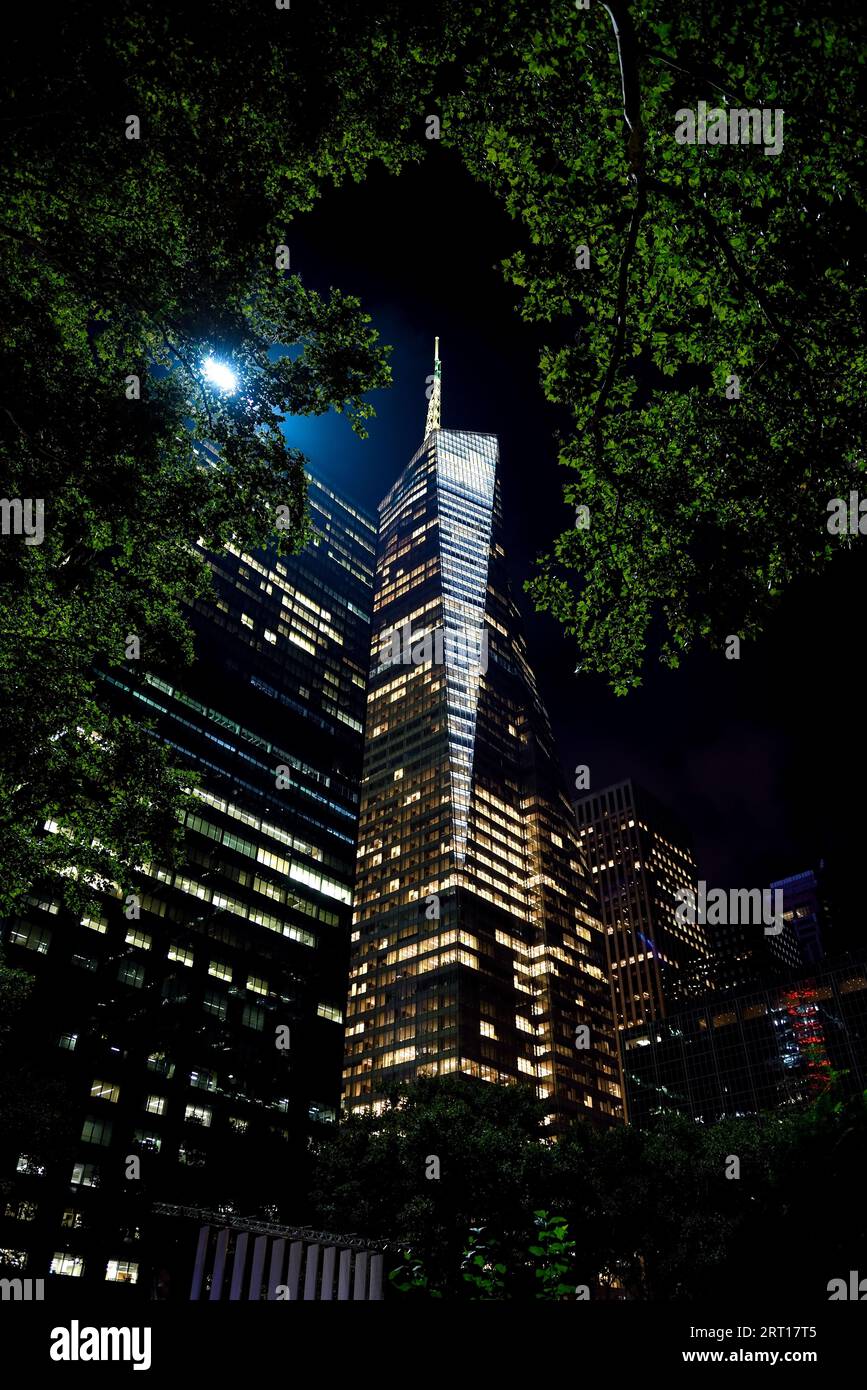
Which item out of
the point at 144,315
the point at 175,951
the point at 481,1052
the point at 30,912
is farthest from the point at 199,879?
the point at 144,315

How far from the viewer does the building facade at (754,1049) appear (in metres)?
92.3

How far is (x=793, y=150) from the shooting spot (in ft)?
30.9

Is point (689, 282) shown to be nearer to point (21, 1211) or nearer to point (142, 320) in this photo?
point (142, 320)

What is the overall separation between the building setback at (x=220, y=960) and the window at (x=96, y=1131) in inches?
6.1

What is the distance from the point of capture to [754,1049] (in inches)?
3915

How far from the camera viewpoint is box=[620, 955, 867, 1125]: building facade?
92.3m

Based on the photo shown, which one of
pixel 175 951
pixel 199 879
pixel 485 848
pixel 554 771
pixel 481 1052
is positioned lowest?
pixel 481 1052

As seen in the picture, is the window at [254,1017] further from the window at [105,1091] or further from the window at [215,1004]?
the window at [105,1091]

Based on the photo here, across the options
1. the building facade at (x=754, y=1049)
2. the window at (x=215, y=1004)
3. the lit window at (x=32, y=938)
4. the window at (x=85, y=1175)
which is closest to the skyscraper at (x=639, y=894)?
the building facade at (x=754, y=1049)

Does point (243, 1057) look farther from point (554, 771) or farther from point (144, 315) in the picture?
point (554, 771)

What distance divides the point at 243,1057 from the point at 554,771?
82.3 metres

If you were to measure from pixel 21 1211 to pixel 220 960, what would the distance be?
25.3 metres

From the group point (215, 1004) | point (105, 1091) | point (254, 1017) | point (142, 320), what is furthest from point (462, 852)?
point (142, 320)

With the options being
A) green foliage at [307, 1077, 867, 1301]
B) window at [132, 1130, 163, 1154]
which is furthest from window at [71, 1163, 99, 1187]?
green foliage at [307, 1077, 867, 1301]
